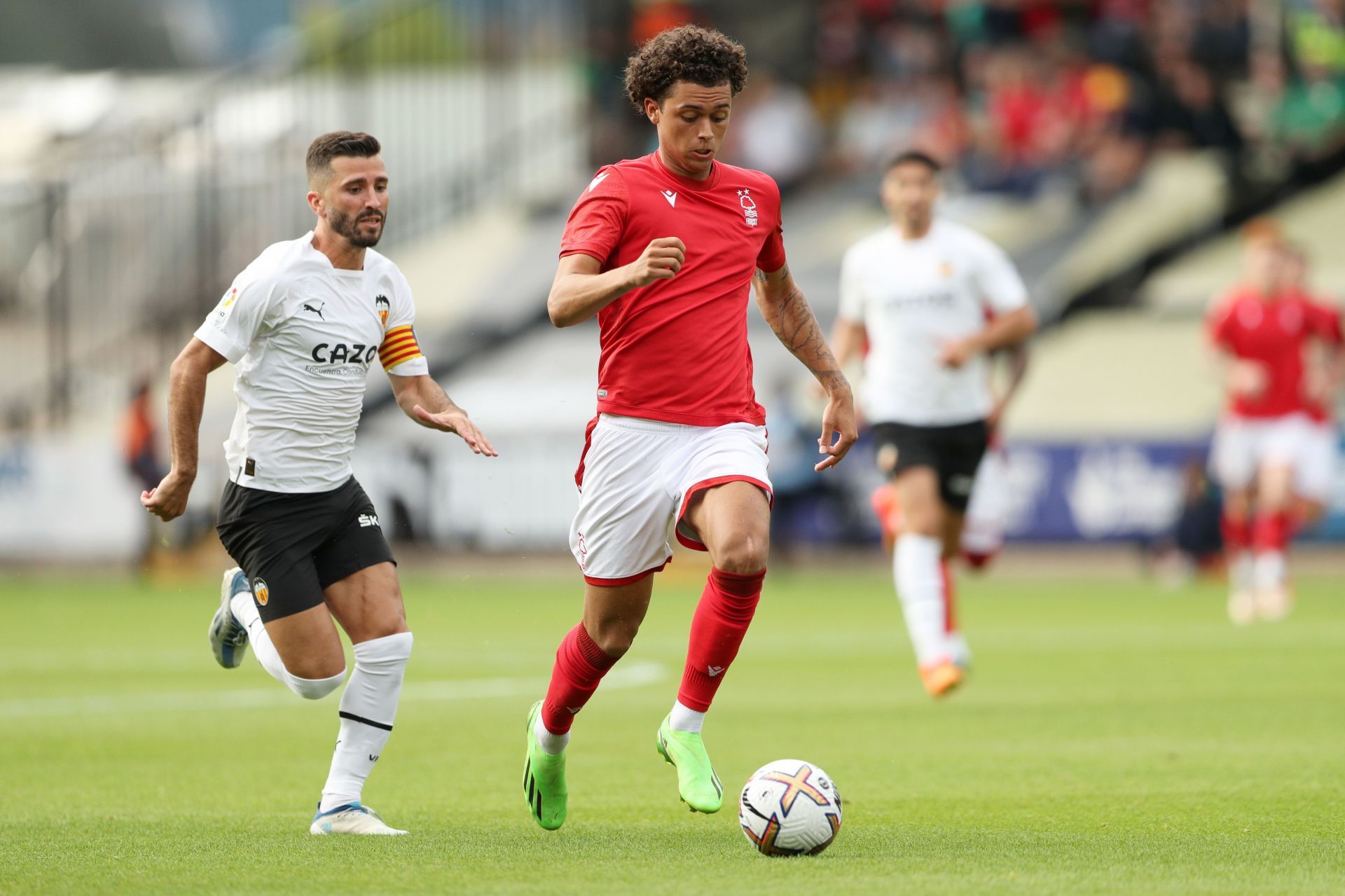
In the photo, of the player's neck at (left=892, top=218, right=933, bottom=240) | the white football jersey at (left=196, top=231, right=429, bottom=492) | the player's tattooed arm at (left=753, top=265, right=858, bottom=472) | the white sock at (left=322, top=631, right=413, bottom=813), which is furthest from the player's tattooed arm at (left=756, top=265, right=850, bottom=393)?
the player's neck at (left=892, top=218, right=933, bottom=240)

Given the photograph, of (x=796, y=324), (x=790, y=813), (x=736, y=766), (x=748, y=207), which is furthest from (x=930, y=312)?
(x=790, y=813)

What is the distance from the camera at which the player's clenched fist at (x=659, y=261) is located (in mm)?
5574

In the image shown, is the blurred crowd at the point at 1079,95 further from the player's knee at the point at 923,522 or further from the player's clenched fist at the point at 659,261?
the player's clenched fist at the point at 659,261

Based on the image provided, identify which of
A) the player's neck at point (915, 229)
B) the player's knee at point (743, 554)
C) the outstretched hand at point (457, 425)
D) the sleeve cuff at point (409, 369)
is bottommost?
the player's knee at point (743, 554)

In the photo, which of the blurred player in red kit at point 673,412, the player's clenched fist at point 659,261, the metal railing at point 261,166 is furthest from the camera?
the metal railing at point 261,166

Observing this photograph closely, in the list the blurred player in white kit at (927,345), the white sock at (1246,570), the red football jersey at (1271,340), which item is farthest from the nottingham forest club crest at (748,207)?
the white sock at (1246,570)

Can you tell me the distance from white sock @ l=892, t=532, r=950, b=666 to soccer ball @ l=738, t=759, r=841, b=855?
3.92 meters

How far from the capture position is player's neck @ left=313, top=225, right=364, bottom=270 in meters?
6.48

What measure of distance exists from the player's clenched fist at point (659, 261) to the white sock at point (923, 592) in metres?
4.43

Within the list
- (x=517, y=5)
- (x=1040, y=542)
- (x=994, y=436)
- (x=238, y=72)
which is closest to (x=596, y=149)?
(x=517, y=5)

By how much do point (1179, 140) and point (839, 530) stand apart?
286 inches

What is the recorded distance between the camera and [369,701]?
6.45 meters

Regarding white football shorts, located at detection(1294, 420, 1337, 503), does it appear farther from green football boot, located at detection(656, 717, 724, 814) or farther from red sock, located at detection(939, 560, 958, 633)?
green football boot, located at detection(656, 717, 724, 814)

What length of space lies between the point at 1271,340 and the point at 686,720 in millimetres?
→ 10492
